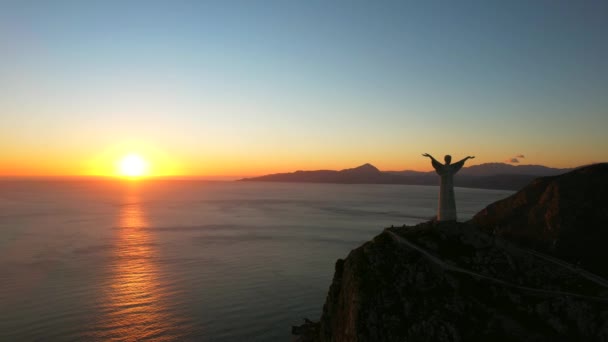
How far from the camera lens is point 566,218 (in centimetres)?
2048

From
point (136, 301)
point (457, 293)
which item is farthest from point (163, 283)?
point (457, 293)

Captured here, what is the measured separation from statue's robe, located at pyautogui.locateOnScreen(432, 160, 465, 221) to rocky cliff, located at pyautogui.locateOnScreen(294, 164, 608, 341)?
13.5ft

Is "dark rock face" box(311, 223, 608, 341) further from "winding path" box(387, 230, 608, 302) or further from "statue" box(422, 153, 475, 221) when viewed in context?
"statue" box(422, 153, 475, 221)

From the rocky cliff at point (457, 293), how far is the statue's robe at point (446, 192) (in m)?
4.13

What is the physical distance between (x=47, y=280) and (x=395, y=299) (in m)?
29.0

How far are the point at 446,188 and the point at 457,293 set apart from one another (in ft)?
28.7

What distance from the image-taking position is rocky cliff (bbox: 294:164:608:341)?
10695 millimetres

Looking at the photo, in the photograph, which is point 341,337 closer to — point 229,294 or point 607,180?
point 229,294

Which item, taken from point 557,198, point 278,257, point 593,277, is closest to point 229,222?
point 278,257

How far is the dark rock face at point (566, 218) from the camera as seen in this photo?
1853cm

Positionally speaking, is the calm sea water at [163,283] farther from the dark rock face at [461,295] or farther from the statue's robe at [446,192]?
→ the statue's robe at [446,192]

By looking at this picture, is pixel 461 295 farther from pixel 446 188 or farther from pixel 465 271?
pixel 446 188

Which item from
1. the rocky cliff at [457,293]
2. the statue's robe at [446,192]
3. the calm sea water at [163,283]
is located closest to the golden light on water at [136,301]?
the calm sea water at [163,283]

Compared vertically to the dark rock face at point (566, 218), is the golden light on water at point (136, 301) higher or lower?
lower
